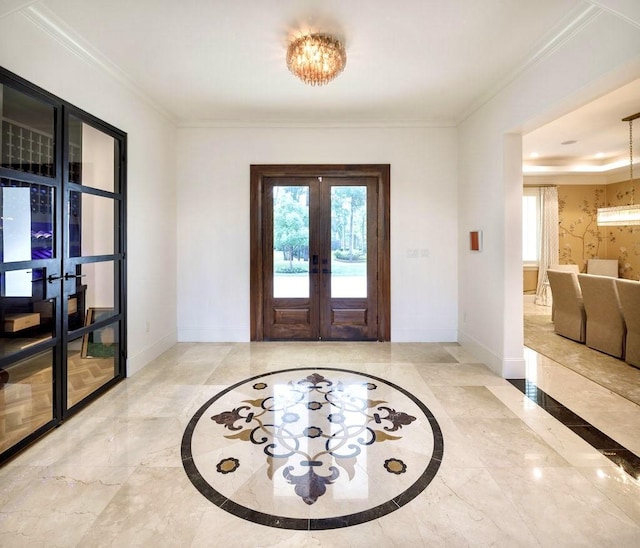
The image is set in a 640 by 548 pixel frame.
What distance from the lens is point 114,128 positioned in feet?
10.4

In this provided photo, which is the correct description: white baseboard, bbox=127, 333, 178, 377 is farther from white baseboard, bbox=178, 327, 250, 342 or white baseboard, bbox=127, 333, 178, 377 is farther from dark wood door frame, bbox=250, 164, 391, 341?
dark wood door frame, bbox=250, 164, 391, 341

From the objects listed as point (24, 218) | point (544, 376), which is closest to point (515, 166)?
point (544, 376)

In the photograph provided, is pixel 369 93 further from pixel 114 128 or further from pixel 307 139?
pixel 114 128

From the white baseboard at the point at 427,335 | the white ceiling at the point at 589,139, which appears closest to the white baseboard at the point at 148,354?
the white baseboard at the point at 427,335

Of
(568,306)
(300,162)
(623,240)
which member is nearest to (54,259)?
(300,162)

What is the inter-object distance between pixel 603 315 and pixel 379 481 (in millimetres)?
3819

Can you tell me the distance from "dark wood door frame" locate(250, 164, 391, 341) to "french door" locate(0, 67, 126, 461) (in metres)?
1.65

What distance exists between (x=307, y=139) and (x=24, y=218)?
3.29m

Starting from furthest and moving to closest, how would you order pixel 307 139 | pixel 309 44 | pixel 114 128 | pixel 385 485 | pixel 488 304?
pixel 307 139 < pixel 488 304 < pixel 114 128 < pixel 309 44 < pixel 385 485

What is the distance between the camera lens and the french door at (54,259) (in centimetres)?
212

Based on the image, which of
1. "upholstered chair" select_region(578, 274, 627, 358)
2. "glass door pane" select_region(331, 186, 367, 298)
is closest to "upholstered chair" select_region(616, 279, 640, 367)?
"upholstered chair" select_region(578, 274, 627, 358)

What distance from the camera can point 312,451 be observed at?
215 cm

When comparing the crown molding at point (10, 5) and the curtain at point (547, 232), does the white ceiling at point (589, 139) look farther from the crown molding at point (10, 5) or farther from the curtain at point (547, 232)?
the crown molding at point (10, 5)

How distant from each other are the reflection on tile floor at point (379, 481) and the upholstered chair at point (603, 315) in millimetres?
1125
